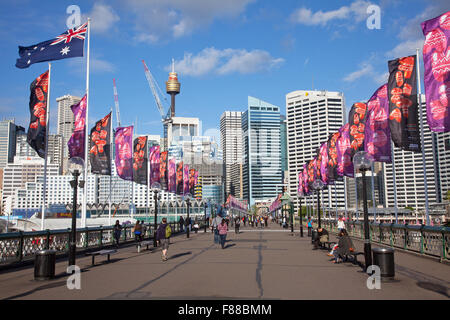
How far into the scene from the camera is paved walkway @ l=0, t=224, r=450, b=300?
946cm

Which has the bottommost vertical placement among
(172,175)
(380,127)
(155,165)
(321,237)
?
(321,237)

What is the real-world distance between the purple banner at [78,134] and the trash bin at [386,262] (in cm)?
1923

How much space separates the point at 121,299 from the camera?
9008 millimetres

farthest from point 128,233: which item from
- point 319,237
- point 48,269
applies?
point 48,269

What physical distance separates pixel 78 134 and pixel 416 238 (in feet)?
67.5

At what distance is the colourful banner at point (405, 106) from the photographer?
20.8m

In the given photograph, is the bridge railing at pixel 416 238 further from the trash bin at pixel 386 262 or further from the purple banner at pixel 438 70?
the purple banner at pixel 438 70

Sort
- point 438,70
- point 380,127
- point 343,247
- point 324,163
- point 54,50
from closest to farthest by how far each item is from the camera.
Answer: point 343,247 → point 438,70 → point 54,50 → point 380,127 → point 324,163

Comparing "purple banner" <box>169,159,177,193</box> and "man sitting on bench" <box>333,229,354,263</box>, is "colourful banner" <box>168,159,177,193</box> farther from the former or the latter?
"man sitting on bench" <box>333,229,354,263</box>

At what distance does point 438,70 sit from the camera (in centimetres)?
1644

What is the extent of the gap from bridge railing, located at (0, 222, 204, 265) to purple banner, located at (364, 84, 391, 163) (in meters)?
18.0

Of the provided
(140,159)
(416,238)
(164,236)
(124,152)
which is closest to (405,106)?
(416,238)

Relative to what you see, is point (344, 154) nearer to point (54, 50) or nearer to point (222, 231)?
point (222, 231)
